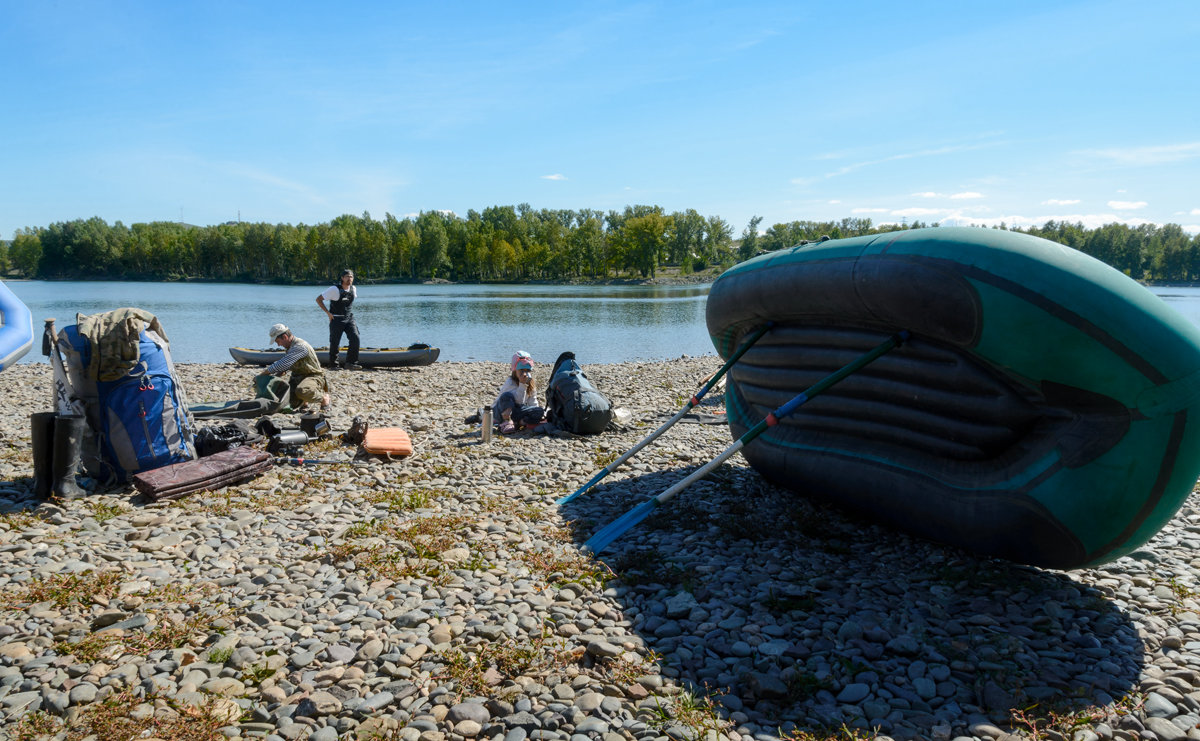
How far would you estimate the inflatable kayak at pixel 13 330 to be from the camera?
206 inches

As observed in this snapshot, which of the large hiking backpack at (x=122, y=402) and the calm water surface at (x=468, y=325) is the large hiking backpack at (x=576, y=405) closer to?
the large hiking backpack at (x=122, y=402)

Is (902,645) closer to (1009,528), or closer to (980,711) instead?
(980,711)

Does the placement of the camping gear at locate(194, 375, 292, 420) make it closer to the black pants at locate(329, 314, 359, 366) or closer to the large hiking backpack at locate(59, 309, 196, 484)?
the large hiking backpack at locate(59, 309, 196, 484)

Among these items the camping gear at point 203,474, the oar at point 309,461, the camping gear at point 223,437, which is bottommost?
the oar at point 309,461

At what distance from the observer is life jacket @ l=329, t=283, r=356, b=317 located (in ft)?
50.1

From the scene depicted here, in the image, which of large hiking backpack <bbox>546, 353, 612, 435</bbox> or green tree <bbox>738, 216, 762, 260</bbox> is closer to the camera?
large hiking backpack <bbox>546, 353, 612, 435</bbox>

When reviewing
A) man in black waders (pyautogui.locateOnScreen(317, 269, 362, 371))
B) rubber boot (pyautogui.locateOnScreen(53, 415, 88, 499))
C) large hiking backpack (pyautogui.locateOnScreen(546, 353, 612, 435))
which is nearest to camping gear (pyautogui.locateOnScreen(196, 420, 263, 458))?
rubber boot (pyautogui.locateOnScreen(53, 415, 88, 499))

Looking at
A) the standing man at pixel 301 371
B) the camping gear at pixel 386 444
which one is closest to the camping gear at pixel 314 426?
the camping gear at pixel 386 444

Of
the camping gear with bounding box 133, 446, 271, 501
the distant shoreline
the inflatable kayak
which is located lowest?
the camping gear with bounding box 133, 446, 271, 501

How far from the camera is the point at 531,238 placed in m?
105

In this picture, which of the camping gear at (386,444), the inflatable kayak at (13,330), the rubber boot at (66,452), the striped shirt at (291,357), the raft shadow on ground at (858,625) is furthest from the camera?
the striped shirt at (291,357)

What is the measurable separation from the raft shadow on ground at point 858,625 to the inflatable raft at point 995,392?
0.35 metres

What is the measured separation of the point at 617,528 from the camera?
18.3 feet

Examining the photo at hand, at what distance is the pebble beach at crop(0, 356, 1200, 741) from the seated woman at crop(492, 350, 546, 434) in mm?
2785
